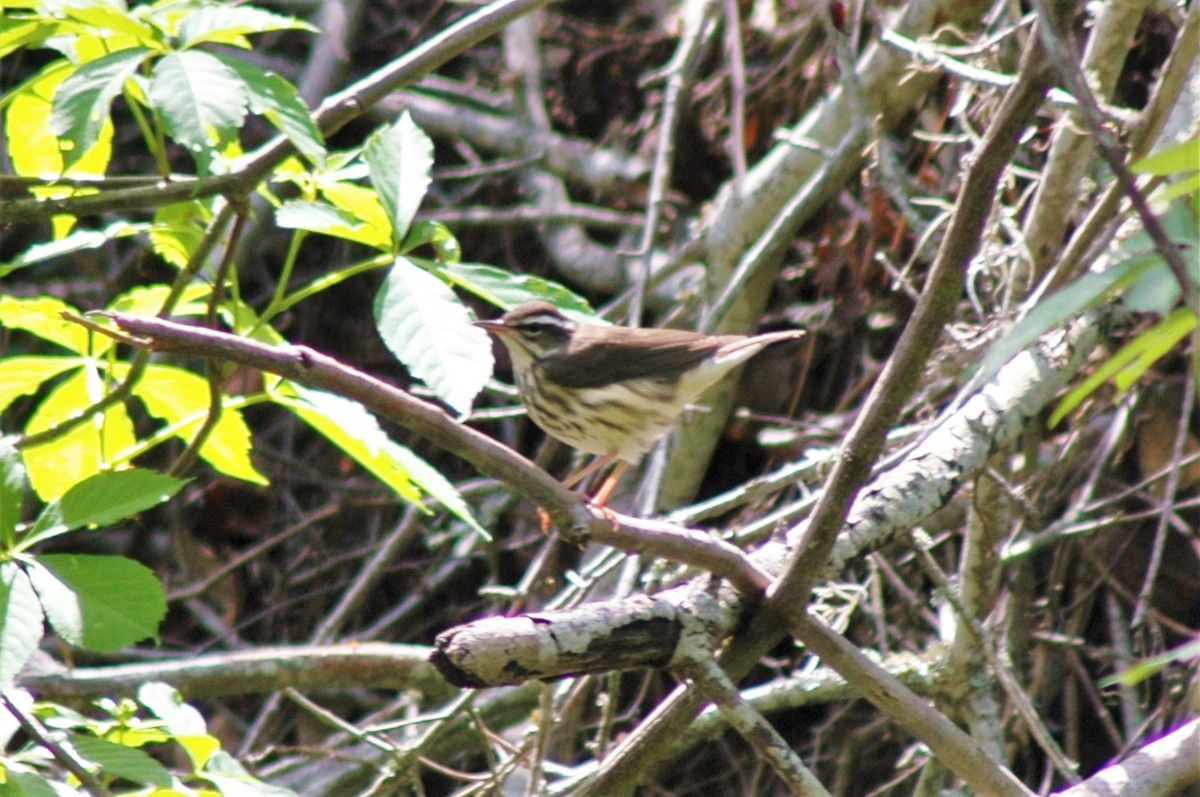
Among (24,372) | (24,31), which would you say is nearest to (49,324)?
(24,372)

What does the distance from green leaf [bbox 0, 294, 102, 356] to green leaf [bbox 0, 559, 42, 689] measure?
0.74 m

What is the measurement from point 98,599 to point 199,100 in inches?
31.3

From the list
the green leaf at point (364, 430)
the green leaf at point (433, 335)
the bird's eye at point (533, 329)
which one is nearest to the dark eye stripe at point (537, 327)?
the bird's eye at point (533, 329)

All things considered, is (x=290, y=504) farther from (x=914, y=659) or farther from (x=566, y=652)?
(x=566, y=652)

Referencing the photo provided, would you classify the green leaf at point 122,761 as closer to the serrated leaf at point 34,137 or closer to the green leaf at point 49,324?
the green leaf at point 49,324

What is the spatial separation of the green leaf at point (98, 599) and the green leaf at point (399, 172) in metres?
0.70

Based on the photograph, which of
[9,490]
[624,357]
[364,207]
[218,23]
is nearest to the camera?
[9,490]

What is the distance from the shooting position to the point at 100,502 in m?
2.06

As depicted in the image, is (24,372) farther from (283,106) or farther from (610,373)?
(610,373)

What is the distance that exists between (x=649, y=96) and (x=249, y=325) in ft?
10.8

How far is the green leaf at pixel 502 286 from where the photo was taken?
7.55ft

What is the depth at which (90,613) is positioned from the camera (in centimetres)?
201

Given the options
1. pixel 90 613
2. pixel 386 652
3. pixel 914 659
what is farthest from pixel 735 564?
pixel 386 652

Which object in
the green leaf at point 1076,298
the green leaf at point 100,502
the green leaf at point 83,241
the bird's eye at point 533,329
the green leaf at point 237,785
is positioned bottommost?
the green leaf at point 237,785
